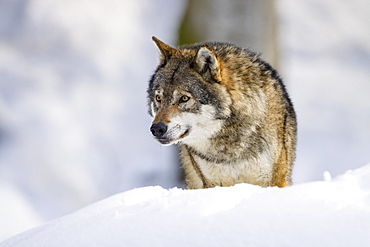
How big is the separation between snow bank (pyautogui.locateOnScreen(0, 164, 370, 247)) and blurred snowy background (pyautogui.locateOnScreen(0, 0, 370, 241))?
6.00 m

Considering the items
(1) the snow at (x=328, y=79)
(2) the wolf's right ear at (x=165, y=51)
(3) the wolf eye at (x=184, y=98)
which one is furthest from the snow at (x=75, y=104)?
(3) the wolf eye at (x=184, y=98)

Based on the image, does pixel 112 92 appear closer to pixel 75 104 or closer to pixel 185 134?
pixel 75 104

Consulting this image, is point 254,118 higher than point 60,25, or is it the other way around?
point 60,25

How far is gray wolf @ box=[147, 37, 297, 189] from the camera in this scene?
4840 mm

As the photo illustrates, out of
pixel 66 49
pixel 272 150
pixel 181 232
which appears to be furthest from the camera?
pixel 66 49

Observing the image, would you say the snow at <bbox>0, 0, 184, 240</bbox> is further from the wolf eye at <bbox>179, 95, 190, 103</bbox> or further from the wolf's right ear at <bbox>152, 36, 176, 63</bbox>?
the wolf eye at <bbox>179, 95, 190, 103</bbox>

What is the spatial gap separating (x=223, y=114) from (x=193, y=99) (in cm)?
28

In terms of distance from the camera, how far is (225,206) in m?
3.04

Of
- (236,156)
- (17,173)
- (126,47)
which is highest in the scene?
(126,47)

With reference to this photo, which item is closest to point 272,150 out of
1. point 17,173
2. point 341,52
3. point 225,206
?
point 225,206

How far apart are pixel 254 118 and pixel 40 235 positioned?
90.5 inches

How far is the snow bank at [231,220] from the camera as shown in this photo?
273cm

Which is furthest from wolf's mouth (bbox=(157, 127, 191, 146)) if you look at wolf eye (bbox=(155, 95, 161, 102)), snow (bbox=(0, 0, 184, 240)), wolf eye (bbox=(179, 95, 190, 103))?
snow (bbox=(0, 0, 184, 240))

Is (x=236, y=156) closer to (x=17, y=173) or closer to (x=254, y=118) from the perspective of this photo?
(x=254, y=118)
